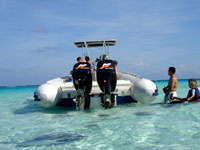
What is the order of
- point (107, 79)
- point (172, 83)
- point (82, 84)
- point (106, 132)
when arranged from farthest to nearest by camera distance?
point (172, 83) < point (82, 84) < point (107, 79) < point (106, 132)

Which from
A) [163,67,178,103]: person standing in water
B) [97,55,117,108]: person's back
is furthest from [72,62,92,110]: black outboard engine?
[163,67,178,103]: person standing in water

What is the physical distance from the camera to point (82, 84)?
4613 millimetres

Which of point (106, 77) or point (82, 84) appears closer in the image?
point (106, 77)

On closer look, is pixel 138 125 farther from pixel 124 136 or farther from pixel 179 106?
pixel 179 106

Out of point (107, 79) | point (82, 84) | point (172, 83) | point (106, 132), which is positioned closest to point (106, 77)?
point (107, 79)

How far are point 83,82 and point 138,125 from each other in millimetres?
1462

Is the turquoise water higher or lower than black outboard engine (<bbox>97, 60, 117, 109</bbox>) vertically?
lower

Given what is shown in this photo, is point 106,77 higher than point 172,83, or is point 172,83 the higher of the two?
point 106,77

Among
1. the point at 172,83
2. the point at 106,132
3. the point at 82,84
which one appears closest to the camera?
the point at 106,132

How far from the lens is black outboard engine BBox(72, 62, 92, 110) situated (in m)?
4.53

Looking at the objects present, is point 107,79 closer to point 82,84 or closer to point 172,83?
point 82,84

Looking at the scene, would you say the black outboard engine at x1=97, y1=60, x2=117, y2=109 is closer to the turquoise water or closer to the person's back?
the person's back

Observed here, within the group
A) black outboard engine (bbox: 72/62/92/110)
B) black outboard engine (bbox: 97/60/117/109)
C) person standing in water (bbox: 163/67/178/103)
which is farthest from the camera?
person standing in water (bbox: 163/67/178/103)

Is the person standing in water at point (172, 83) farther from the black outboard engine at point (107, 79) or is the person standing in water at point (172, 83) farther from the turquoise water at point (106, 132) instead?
the black outboard engine at point (107, 79)
